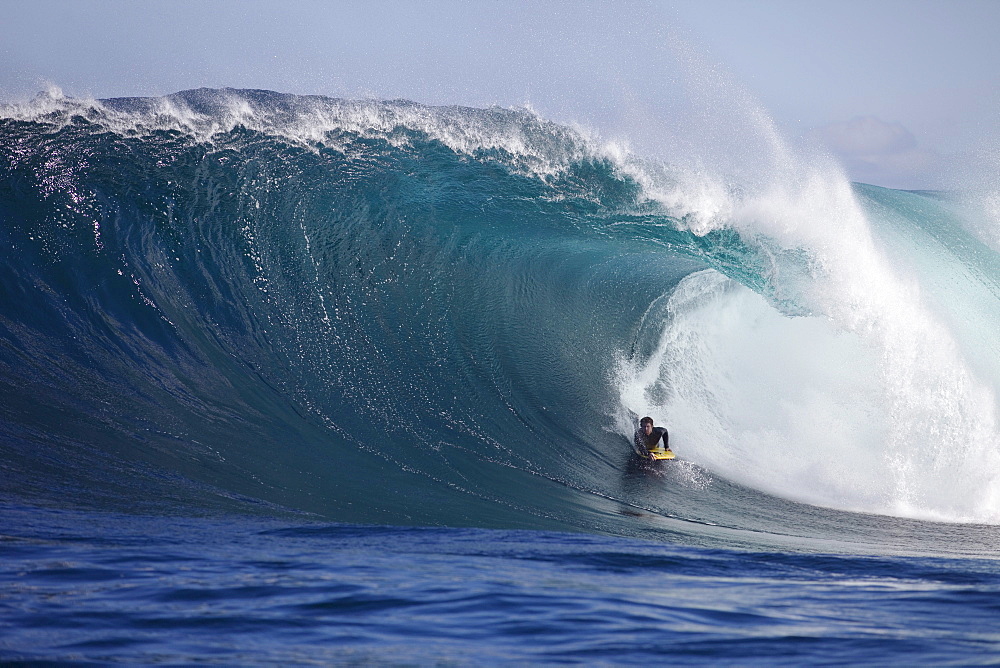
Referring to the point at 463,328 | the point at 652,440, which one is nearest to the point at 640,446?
the point at 652,440

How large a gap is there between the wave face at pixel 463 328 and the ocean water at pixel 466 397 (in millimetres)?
45

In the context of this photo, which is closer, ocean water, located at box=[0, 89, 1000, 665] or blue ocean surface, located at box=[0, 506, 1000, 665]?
blue ocean surface, located at box=[0, 506, 1000, 665]

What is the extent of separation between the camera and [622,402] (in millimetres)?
10273

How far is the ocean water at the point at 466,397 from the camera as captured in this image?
3.34 metres

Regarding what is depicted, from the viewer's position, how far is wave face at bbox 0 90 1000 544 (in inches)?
275

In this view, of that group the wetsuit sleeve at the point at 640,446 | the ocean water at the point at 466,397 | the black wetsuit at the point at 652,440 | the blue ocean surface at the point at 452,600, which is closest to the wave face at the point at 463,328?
the ocean water at the point at 466,397

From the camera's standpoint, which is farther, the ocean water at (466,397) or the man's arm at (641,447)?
the man's arm at (641,447)

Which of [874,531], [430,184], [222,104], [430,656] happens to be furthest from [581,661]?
[222,104]

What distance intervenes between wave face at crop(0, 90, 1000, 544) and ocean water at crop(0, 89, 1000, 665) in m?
0.04

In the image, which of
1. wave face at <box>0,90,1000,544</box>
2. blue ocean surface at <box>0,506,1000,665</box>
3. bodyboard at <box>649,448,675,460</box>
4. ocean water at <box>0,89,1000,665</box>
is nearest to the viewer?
blue ocean surface at <box>0,506,1000,665</box>

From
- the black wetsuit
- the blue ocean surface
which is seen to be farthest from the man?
the blue ocean surface

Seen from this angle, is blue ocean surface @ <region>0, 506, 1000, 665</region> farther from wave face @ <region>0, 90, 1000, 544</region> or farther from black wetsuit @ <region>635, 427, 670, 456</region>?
black wetsuit @ <region>635, 427, 670, 456</region>

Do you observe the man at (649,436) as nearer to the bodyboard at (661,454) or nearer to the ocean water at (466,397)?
the bodyboard at (661,454)

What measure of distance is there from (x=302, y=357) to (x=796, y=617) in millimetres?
6119
